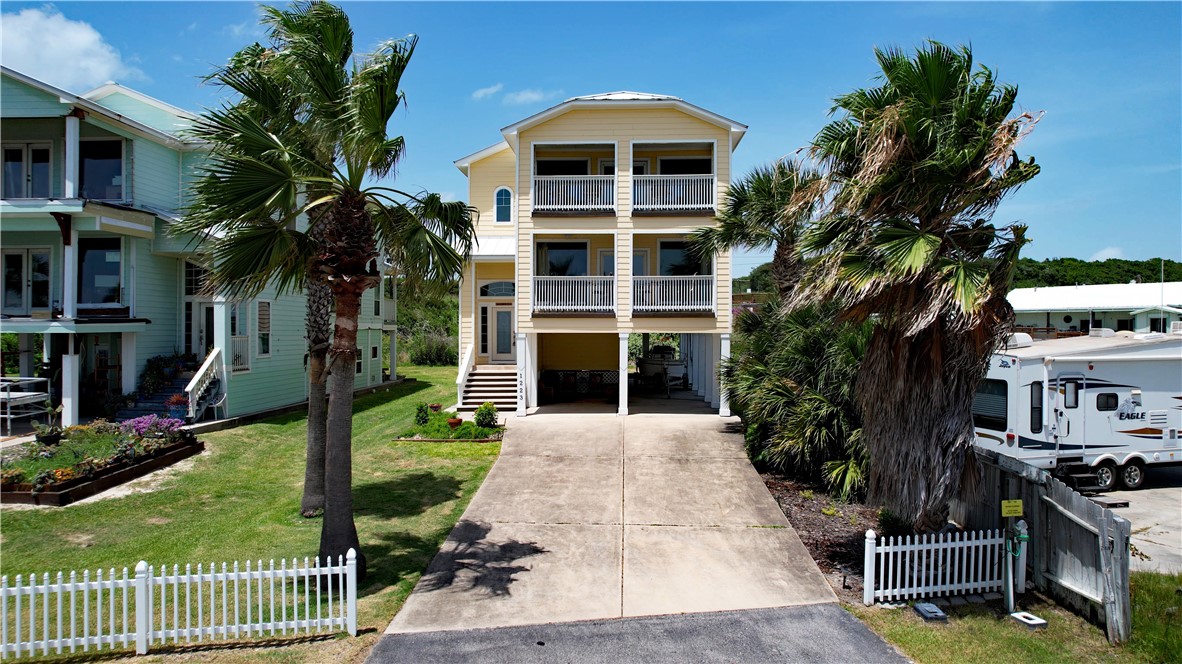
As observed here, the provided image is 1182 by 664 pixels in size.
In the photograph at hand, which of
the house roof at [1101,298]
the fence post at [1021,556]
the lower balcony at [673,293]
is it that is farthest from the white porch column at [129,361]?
the house roof at [1101,298]

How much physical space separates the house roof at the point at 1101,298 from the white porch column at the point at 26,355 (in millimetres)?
36960

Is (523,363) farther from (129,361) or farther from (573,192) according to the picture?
(129,361)

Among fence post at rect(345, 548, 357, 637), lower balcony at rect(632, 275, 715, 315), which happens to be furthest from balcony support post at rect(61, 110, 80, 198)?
fence post at rect(345, 548, 357, 637)

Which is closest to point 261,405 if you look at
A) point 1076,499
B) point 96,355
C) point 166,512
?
point 96,355

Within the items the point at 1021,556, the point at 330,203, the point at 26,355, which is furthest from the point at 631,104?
the point at 26,355

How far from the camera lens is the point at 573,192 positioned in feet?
60.5

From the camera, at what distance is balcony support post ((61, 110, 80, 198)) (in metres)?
15.2

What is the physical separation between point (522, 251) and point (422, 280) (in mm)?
9496

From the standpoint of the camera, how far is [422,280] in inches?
344

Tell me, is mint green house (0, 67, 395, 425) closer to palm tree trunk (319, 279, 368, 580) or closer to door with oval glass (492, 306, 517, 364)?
door with oval glass (492, 306, 517, 364)

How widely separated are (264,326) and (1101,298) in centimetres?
3622

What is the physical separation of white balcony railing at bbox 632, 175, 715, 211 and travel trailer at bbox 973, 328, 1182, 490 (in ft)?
28.5

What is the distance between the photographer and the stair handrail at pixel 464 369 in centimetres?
1852

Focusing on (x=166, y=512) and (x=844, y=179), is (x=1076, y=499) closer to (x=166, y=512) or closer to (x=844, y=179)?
(x=844, y=179)
